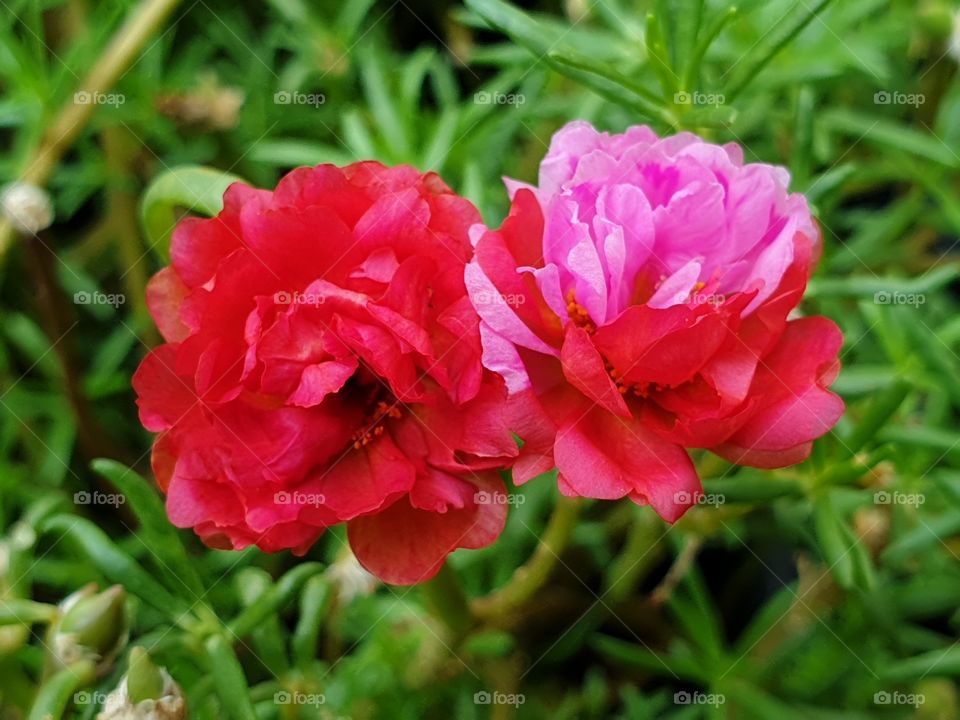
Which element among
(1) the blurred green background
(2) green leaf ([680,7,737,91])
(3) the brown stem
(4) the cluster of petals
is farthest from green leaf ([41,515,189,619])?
(2) green leaf ([680,7,737,91])

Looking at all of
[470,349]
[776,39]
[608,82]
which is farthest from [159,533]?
[776,39]

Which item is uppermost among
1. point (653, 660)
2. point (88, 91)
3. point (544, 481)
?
point (88, 91)

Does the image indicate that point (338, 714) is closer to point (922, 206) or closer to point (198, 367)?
point (198, 367)

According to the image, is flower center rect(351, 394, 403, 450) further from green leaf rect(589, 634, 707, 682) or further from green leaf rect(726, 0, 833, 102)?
green leaf rect(589, 634, 707, 682)

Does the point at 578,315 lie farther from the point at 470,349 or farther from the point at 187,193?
the point at 187,193

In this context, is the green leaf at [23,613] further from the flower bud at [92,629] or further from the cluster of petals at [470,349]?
the cluster of petals at [470,349]

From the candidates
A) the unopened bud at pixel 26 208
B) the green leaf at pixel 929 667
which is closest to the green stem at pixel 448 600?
the green leaf at pixel 929 667
